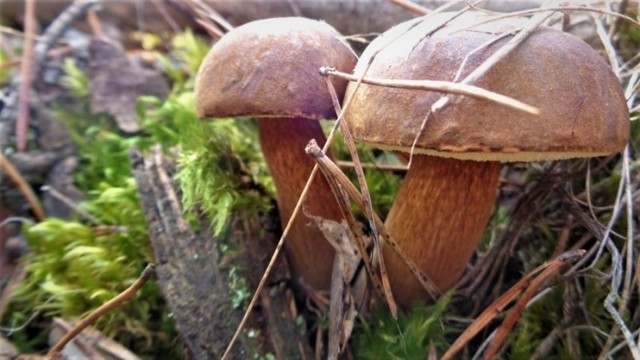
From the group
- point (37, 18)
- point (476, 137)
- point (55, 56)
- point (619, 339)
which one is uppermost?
point (37, 18)

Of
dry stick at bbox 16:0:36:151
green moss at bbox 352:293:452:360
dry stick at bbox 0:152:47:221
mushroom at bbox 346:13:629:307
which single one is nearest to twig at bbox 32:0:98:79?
dry stick at bbox 16:0:36:151

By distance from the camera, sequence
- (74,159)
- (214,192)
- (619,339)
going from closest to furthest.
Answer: (619,339)
(214,192)
(74,159)

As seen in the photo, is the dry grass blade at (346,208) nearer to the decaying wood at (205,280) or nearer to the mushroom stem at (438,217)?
the mushroom stem at (438,217)

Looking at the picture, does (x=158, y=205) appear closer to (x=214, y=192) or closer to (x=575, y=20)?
(x=214, y=192)

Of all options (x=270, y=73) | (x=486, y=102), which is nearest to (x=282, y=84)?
(x=270, y=73)

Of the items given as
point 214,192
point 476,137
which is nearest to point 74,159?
point 214,192

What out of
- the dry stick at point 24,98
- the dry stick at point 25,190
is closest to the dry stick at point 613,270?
the dry stick at point 25,190

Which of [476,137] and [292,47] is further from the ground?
[292,47]
